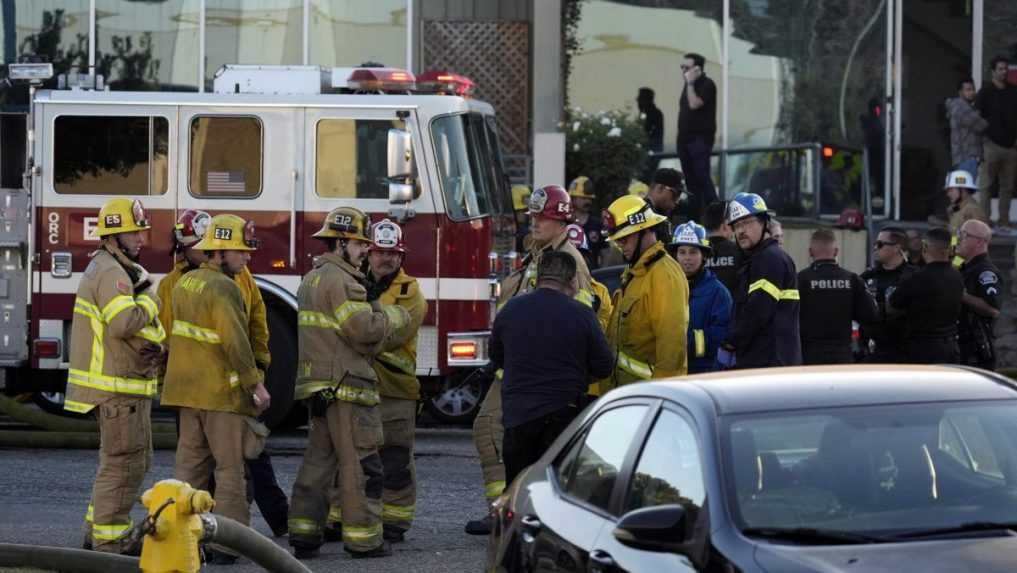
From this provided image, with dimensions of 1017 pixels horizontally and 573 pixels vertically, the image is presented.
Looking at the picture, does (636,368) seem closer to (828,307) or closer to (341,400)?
(341,400)

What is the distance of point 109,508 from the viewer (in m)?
8.70

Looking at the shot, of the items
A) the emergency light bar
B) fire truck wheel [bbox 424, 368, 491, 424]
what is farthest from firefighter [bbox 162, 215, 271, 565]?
fire truck wheel [bbox 424, 368, 491, 424]

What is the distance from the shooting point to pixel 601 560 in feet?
17.3

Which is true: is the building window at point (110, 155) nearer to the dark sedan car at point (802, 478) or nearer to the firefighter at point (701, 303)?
the firefighter at point (701, 303)

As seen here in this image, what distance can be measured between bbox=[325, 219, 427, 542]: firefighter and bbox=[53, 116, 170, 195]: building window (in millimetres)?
4107

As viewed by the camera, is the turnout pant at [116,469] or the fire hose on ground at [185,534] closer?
the fire hose on ground at [185,534]

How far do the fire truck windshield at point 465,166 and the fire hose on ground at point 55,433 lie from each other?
2716 millimetres

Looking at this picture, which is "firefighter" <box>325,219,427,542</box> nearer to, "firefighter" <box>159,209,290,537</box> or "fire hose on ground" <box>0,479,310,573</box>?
"firefighter" <box>159,209,290,537</box>

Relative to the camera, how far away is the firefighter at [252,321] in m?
9.38

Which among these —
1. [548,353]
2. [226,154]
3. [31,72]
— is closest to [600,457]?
[548,353]

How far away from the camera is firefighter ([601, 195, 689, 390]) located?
8.78 m

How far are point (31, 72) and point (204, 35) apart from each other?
773 cm


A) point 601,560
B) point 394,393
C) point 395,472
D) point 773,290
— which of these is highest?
point 773,290

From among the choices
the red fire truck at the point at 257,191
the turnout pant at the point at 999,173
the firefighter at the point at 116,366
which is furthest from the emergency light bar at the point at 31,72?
the turnout pant at the point at 999,173
